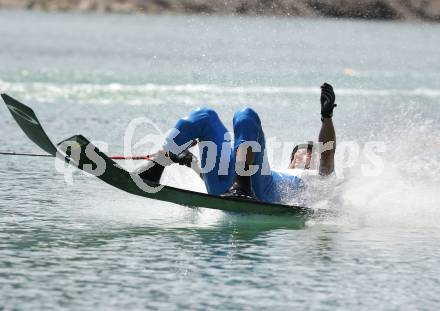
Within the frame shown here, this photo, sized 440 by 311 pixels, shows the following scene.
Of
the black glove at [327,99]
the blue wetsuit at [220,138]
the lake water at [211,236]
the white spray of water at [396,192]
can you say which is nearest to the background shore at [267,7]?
the lake water at [211,236]

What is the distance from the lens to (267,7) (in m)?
82.2

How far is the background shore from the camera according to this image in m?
82.8

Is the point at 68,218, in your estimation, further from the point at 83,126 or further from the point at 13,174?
the point at 83,126

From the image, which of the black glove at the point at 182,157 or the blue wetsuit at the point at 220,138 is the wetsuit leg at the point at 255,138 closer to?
the blue wetsuit at the point at 220,138

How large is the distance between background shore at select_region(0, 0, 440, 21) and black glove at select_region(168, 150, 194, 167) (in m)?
64.3

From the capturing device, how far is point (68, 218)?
45.3 feet

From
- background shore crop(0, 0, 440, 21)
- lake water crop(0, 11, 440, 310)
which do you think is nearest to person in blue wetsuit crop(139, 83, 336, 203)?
lake water crop(0, 11, 440, 310)

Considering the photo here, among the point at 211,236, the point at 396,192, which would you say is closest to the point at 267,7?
the point at 396,192

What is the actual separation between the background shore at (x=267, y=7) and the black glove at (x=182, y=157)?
64.3m

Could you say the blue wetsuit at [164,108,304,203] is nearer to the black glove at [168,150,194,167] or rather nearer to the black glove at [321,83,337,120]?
the black glove at [168,150,194,167]

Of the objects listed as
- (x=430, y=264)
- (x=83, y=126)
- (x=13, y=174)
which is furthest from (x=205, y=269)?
(x=83, y=126)

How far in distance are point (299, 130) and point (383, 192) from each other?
33.0ft

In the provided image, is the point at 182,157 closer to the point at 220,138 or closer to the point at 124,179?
the point at 220,138

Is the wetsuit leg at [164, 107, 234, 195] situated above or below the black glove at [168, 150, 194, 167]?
above
